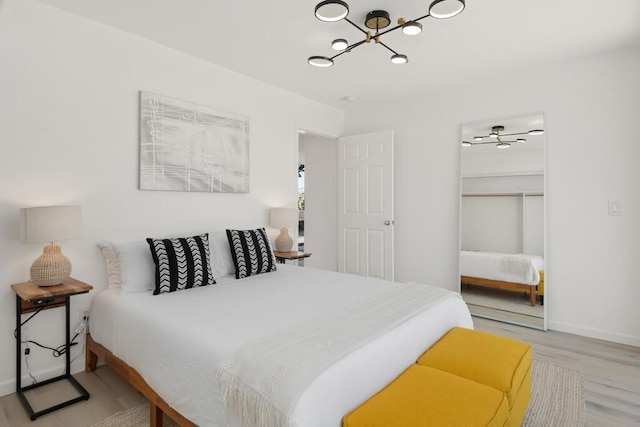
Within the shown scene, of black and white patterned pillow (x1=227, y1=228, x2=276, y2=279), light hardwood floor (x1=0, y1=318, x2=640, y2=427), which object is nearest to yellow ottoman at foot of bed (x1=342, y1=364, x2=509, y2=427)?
light hardwood floor (x1=0, y1=318, x2=640, y2=427)

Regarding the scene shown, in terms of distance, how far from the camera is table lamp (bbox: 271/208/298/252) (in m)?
3.91

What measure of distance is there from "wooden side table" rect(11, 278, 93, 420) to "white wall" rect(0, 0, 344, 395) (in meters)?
0.11

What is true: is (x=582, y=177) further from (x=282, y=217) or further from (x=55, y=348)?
(x=55, y=348)

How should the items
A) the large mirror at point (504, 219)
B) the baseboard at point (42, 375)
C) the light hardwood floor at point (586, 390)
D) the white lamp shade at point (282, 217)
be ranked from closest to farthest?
the light hardwood floor at point (586, 390), the baseboard at point (42, 375), the large mirror at point (504, 219), the white lamp shade at point (282, 217)

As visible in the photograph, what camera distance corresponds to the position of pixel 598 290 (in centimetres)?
327

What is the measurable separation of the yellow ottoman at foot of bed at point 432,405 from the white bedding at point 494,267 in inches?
98.9

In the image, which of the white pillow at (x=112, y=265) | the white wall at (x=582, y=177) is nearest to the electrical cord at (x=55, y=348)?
the white pillow at (x=112, y=265)

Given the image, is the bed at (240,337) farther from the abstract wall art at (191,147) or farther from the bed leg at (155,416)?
the abstract wall art at (191,147)

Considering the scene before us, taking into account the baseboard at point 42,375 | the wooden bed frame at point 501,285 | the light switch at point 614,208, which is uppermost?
the light switch at point 614,208

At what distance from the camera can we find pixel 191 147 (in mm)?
3275

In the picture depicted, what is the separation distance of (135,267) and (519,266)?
11.5ft

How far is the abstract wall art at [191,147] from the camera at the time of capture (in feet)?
9.82

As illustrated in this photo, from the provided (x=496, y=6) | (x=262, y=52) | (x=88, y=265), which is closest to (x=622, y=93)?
(x=496, y=6)

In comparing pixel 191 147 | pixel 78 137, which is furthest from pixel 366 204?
pixel 78 137
